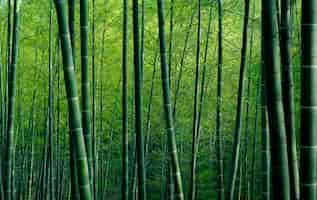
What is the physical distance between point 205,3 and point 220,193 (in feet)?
8.94

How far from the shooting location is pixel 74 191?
10.6 feet

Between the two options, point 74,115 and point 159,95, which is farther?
point 159,95

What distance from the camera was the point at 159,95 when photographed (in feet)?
47.8

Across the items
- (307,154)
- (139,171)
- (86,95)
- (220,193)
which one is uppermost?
(86,95)

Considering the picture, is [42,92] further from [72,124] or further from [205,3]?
[72,124]

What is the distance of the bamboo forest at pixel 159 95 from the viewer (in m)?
2.51

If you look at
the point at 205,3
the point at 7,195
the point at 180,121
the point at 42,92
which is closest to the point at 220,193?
the point at 7,195

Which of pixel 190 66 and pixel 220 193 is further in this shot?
pixel 190 66

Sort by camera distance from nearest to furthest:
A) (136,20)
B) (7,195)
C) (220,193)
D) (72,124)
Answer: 1. (72,124)
2. (136,20)
3. (7,195)
4. (220,193)

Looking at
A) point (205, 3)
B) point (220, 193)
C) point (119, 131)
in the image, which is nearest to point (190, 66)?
point (119, 131)

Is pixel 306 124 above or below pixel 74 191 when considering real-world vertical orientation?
above

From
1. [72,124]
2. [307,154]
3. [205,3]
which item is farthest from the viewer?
[205,3]

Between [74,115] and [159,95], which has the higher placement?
[159,95]

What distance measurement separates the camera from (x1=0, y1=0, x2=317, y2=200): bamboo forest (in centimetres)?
251
